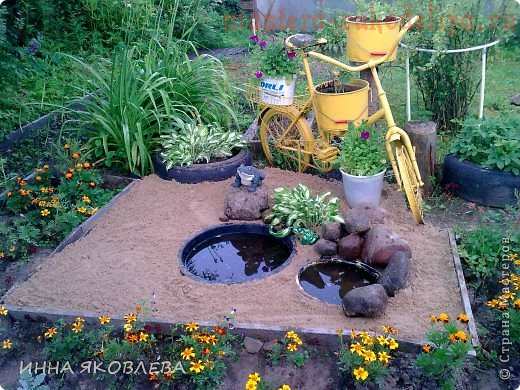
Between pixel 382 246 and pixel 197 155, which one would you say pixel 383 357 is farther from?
pixel 197 155

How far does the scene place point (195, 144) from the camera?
187 inches

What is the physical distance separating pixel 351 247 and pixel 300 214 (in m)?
0.49

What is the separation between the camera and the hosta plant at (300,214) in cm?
387

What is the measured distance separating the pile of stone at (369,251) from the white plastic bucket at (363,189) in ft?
0.67

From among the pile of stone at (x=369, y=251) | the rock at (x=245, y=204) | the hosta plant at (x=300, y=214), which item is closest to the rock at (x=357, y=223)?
the pile of stone at (x=369, y=251)

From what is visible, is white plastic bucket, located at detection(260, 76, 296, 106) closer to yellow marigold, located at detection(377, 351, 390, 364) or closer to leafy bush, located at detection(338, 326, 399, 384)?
leafy bush, located at detection(338, 326, 399, 384)

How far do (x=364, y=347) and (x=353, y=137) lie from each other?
1.87 metres

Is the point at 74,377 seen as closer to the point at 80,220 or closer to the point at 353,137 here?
the point at 80,220

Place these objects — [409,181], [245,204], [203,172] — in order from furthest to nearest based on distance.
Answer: [203,172] < [245,204] < [409,181]

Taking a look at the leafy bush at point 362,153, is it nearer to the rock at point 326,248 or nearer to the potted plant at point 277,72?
the rock at point 326,248

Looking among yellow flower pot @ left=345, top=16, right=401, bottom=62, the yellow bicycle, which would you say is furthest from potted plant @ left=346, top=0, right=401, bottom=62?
the yellow bicycle

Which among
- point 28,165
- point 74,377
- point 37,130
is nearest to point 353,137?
point 74,377

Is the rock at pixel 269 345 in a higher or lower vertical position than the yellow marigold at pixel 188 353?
lower

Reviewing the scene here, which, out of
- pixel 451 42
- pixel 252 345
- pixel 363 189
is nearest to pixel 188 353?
pixel 252 345
